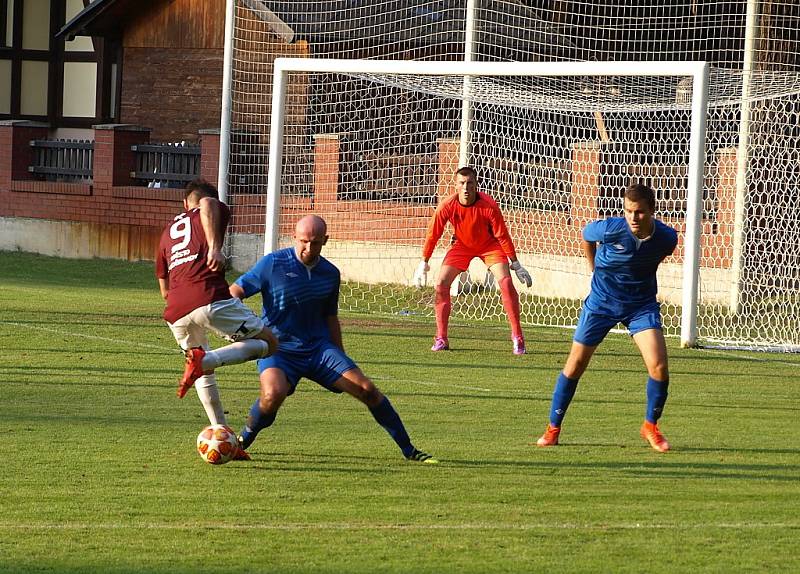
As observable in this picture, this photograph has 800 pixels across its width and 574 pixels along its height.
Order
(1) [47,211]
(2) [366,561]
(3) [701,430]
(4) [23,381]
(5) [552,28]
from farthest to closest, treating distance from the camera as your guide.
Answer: (1) [47,211] < (5) [552,28] < (4) [23,381] < (3) [701,430] < (2) [366,561]

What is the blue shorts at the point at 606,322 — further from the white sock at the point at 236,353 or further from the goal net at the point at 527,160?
the goal net at the point at 527,160

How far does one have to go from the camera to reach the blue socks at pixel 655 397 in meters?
9.80

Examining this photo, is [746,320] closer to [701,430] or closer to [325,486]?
[701,430]

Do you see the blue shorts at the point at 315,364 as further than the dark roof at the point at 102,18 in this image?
No

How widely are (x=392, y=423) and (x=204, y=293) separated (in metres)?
1.41

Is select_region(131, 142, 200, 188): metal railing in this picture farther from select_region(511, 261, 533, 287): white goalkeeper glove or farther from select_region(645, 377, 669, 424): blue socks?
select_region(645, 377, 669, 424): blue socks

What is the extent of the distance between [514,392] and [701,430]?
218cm

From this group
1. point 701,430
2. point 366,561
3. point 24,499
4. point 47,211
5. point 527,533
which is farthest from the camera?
point 47,211

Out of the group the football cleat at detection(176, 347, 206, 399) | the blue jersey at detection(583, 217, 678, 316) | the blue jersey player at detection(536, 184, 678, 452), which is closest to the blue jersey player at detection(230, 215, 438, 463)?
the football cleat at detection(176, 347, 206, 399)

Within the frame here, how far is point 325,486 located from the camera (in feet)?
27.5

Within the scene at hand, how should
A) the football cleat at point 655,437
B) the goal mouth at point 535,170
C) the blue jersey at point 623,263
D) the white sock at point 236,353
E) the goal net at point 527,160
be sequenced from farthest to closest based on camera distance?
the goal net at point 527,160 < the goal mouth at point 535,170 < the football cleat at point 655,437 < the blue jersey at point 623,263 < the white sock at point 236,353

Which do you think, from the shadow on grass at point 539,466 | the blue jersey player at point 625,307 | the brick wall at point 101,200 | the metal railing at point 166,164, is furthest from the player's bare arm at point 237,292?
the metal railing at point 166,164

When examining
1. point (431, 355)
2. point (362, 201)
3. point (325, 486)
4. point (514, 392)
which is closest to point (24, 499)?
point (325, 486)

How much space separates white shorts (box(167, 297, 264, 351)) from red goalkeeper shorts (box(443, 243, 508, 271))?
21.3 ft
